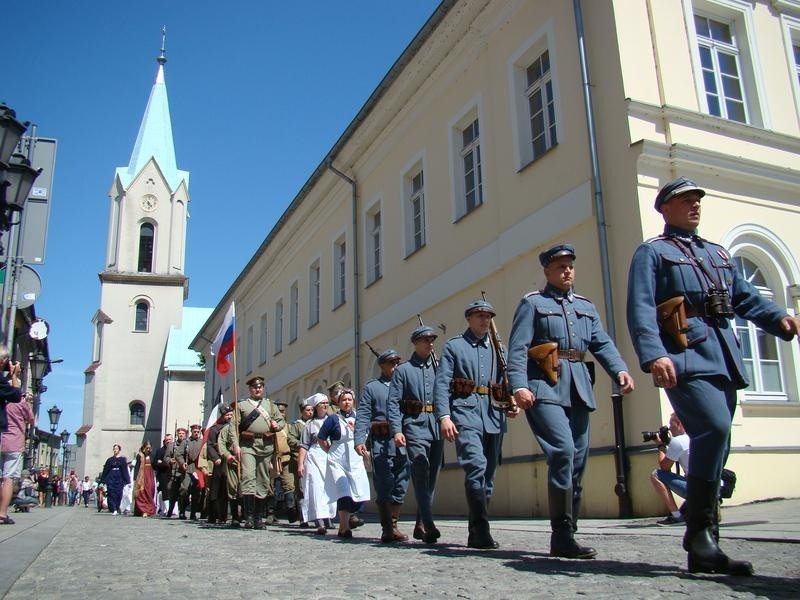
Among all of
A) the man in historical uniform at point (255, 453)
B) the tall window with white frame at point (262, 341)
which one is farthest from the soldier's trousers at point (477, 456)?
the tall window with white frame at point (262, 341)

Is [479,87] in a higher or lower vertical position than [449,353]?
higher

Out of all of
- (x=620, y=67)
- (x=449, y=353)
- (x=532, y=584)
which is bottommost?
(x=532, y=584)

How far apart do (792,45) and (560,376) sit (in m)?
10.8

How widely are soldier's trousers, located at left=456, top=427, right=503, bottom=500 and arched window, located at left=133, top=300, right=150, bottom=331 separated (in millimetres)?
55632

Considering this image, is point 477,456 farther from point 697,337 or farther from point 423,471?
point 697,337

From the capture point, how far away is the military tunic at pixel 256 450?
36.4 feet

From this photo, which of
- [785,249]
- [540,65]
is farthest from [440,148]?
[785,249]

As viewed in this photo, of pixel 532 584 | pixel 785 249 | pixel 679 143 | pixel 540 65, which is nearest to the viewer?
pixel 532 584

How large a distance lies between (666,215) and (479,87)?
11.0 metres

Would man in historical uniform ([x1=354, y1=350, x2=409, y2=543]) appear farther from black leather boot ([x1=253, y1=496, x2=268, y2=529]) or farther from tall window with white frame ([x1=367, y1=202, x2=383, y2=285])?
tall window with white frame ([x1=367, y1=202, x2=383, y2=285])

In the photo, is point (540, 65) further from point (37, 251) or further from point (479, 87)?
point (37, 251)

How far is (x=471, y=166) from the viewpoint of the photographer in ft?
52.1

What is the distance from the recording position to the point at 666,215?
15.5 ft

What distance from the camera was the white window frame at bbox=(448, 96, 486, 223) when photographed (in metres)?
15.2
